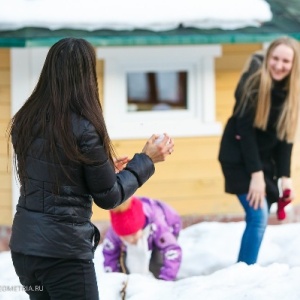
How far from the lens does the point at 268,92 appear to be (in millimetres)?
5562

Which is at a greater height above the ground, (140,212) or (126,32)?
(126,32)

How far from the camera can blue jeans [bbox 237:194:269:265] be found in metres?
5.68

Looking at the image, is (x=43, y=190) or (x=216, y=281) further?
(x=216, y=281)

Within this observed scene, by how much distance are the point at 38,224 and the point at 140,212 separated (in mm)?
2317

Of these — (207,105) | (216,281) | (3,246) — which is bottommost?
(3,246)

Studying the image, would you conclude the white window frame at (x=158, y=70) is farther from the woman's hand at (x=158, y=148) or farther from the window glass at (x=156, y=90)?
the woman's hand at (x=158, y=148)

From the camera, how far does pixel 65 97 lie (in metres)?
3.52

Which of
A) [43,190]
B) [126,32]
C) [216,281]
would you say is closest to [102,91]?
[126,32]

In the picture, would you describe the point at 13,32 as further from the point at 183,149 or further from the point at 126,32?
the point at 183,149

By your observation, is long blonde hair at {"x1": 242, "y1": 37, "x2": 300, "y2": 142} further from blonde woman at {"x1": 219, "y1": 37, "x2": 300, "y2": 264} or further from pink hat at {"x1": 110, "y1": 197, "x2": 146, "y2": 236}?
pink hat at {"x1": 110, "y1": 197, "x2": 146, "y2": 236}

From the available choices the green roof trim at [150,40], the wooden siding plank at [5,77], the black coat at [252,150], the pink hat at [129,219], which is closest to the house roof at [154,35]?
the green roof trim at [150,40]

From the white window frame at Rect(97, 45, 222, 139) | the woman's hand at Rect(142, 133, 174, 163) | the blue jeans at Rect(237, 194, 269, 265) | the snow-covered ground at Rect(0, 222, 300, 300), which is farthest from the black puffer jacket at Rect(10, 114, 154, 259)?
the white window frame at Rect(97, 45, 222, 139)

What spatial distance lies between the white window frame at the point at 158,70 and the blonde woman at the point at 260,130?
2.04m

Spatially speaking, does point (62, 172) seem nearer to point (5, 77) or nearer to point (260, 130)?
point (260, 130)
